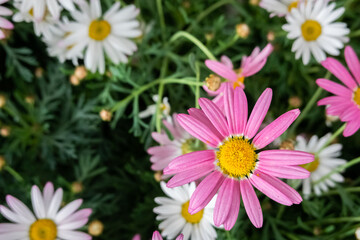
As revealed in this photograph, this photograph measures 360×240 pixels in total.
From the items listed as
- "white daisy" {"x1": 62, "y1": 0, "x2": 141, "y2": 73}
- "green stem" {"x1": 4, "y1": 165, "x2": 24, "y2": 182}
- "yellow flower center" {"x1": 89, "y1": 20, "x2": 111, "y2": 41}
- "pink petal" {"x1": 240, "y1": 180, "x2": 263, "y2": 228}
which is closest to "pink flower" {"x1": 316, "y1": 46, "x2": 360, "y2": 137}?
"pink petal" {"x1": 240, "y1": 180, "x2": 263, "y2": 228}

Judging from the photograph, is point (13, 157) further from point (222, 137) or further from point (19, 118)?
point (222, 137)

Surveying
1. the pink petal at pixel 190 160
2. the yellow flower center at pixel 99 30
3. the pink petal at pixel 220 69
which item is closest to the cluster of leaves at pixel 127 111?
the yellow flower center at pixel 99 30

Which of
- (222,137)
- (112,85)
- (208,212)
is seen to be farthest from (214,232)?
(112,85)

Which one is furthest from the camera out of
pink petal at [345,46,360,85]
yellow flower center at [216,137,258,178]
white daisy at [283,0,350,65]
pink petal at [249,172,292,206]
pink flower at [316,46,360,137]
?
white daisy at [283,0,350,65]

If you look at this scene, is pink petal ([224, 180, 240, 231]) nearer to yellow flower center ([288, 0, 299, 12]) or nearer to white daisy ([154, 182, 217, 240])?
white daisy ([154, 182, 217, 240])

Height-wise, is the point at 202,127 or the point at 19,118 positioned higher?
the point at 19,118

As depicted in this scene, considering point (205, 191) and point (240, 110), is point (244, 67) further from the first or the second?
point (205, 191)
